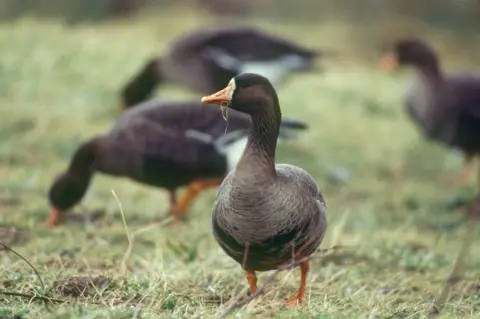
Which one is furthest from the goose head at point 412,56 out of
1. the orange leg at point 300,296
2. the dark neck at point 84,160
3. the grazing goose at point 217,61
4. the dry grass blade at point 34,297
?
the dry grass blade at point 34,297

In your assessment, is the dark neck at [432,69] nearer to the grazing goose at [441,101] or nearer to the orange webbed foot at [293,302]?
the grazing goose at [441,101]

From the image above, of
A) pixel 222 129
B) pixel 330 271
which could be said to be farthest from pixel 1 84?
pixel 330 271

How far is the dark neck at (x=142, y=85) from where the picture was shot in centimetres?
1120

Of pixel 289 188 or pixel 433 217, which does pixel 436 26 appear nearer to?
pixel 433 217

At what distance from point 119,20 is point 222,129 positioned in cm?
985

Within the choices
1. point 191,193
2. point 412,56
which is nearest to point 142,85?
point 412,56

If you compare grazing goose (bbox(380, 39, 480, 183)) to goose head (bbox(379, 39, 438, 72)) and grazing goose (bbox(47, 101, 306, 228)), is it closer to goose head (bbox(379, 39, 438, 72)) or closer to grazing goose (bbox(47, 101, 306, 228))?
goose head (bbox(379, 39, 438, 72))

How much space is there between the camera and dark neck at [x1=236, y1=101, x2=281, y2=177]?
4258mm

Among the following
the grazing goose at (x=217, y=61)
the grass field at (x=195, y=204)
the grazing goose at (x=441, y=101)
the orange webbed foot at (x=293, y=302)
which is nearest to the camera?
the orange webbed foot at (x=293, y=302)

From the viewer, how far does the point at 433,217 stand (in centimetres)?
834

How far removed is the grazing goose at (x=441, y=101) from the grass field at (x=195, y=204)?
1.68ft

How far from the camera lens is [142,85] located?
1125cm

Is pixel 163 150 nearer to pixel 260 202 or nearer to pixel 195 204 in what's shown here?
pixel 195 204

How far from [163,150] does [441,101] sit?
4010mm
